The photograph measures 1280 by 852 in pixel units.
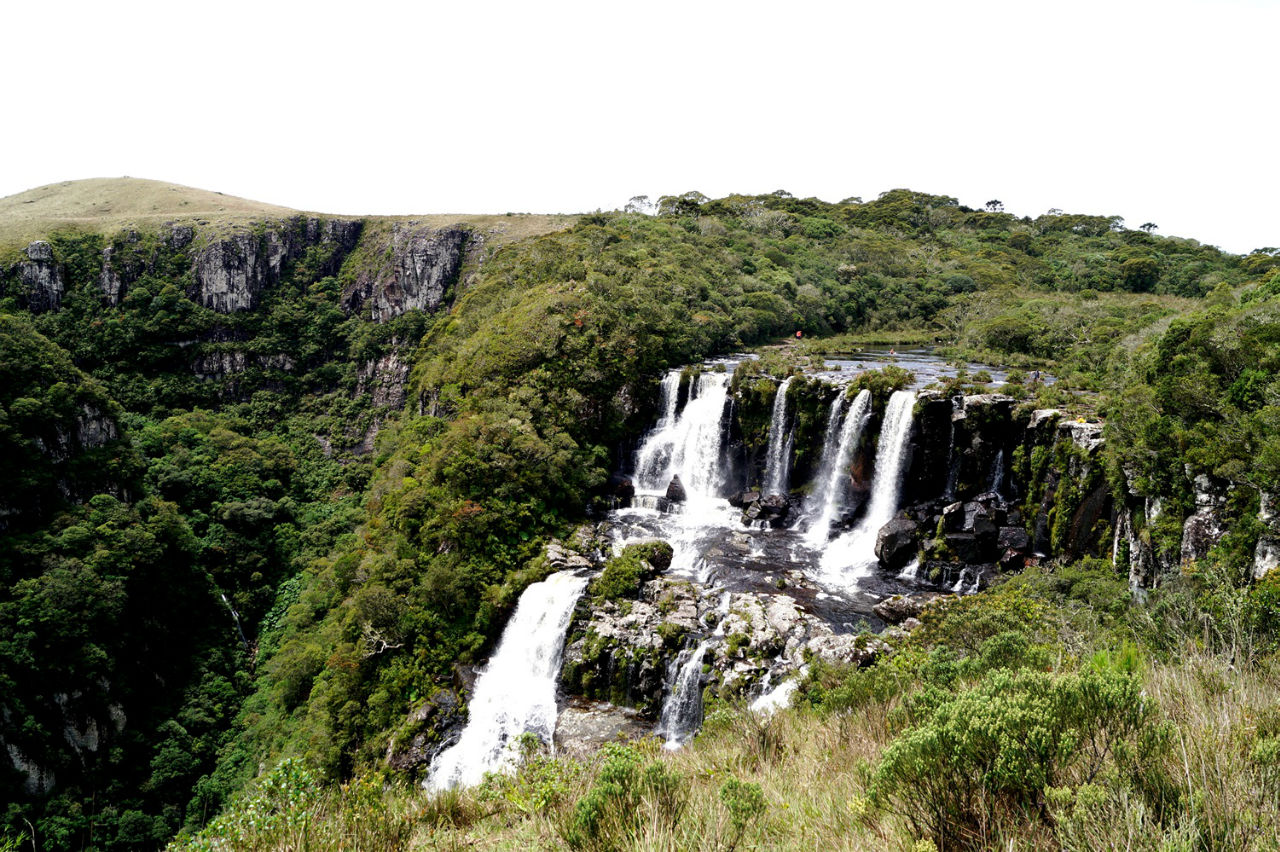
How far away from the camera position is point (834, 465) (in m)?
24.2

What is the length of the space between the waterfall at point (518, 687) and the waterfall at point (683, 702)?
3152 mm

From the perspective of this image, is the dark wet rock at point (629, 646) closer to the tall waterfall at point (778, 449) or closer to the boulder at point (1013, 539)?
the tall waterfall at point (778, 449)

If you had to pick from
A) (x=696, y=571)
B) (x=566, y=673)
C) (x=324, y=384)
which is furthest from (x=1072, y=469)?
(x=324, y=384)

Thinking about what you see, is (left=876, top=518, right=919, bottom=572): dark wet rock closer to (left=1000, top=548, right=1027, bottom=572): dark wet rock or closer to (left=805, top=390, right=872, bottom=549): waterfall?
(left=1000, top=548, right=1027, bottom=572): dark wet rock

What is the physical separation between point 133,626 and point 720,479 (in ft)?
115

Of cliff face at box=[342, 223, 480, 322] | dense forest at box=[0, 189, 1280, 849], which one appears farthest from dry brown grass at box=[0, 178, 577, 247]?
cliff face at box=[342, 223, 480, 322]

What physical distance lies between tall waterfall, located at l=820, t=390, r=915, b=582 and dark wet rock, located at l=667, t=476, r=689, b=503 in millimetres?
6987

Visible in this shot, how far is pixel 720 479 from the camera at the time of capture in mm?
27531

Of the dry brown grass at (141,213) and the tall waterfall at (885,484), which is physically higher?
the dry brown grass at (141,213)

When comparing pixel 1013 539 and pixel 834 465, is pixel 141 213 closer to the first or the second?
pixel 834 465

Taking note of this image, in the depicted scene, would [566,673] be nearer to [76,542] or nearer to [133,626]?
[133,626]

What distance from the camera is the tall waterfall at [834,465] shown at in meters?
23.4

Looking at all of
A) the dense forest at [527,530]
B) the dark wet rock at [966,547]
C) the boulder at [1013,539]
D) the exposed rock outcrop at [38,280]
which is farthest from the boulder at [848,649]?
the exposed rock outcrop at [38,280]

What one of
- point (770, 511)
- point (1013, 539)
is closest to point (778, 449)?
point (770, 511)
